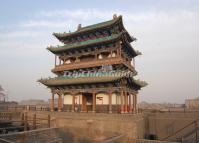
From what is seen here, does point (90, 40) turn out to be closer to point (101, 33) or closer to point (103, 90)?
point (101, 33)

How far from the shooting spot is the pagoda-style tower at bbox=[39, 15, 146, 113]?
25.4m

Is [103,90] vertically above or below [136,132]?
above

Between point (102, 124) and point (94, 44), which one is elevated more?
point (94, 44)

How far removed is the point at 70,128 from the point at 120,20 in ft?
55.5

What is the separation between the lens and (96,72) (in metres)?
26.8

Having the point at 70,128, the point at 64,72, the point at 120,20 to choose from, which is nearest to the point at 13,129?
the point at 70,128

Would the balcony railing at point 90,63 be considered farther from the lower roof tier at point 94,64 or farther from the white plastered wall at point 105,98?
the white plastered wall at point 105,98

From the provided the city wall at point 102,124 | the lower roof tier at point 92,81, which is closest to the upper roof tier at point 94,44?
the lower roof tier at point 92,81

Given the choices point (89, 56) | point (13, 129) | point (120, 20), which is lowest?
point (13, 129)

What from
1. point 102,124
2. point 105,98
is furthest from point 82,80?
point 102,124

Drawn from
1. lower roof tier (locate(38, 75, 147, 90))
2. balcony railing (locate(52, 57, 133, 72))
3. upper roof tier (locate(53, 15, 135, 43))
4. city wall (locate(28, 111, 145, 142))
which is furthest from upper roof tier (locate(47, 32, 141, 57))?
city wall (locate(28, 111, 145, 142))

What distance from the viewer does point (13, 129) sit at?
79.5ft

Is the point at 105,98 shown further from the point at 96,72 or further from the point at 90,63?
the point at 90,63

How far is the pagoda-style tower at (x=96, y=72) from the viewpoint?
25.4 metres
